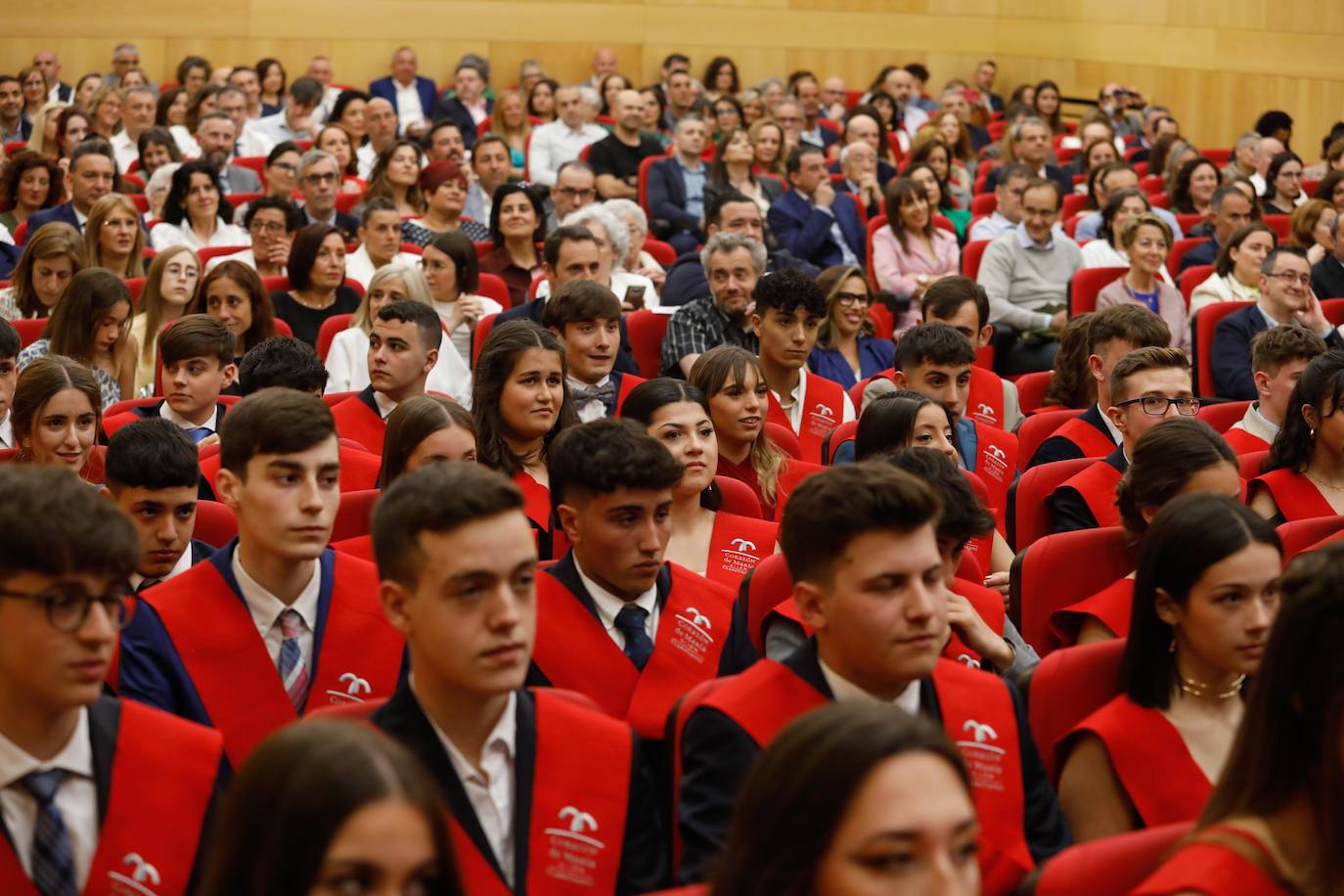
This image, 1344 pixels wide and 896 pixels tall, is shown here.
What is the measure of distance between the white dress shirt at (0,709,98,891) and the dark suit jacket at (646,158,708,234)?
7.34 m

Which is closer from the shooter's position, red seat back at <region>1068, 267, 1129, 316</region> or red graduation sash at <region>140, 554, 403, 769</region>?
red graduation sash at <region>140, 554, 403, 769</region>

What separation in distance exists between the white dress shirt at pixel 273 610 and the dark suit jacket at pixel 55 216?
536cm

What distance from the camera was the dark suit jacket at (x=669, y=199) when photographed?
934 centimetres

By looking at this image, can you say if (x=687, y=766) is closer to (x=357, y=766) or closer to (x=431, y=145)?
(x=357, y=766)

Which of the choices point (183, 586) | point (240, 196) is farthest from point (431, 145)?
point (183, 586)

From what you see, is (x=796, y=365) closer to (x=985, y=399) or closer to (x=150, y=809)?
(x=985, y=399)

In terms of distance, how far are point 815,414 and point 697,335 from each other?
79 cm

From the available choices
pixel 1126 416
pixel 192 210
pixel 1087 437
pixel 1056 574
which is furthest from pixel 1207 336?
pixel 192 210

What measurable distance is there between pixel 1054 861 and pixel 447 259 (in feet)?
16.1

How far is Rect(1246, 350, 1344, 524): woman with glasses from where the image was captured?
3.99 m

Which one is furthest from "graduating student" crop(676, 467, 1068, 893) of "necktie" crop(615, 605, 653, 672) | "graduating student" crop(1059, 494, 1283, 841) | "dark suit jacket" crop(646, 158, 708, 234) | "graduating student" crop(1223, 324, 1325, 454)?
"dark suit jacket" crop(646, 158, 708, 234)

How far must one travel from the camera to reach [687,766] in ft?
7.76

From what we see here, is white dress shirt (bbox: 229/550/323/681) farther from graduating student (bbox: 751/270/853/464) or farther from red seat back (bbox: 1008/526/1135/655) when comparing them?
graduating student (bbox: 751/270/853/464)

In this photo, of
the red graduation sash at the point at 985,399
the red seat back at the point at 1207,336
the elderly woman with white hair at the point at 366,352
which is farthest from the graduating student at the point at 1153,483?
the red seat back at the point at 1207,336
